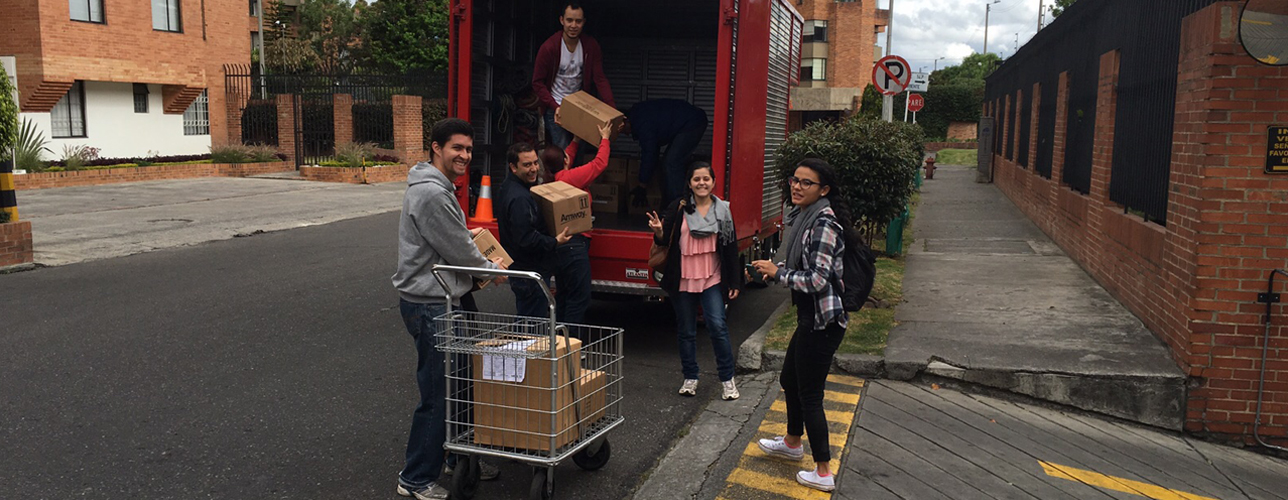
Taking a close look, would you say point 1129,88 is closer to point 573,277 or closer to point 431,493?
point 573,277

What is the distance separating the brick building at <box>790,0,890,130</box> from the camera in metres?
51.1

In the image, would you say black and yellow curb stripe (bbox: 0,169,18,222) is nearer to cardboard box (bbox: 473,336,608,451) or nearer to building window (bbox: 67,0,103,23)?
cardboard box (bbox: 473,336,608,451)

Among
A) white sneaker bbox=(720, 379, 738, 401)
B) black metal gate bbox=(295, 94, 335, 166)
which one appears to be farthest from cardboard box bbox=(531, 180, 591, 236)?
black metal gate bbox=(295, 94, 335, 166)

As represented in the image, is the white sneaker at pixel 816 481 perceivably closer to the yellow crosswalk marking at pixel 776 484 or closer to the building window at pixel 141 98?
the yellow crosswalk marking at pixel 776 484

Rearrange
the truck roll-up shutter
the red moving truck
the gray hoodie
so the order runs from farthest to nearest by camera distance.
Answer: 1. the truck roll-up shutter
2. the red moving truck
3. the gray hoodie

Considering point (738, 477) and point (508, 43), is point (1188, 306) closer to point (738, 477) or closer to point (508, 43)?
point (738, 477)

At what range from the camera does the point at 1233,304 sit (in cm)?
583

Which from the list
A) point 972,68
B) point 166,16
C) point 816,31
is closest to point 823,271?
point 166,16

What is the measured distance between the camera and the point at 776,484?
4.72 metres

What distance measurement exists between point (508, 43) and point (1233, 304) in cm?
595

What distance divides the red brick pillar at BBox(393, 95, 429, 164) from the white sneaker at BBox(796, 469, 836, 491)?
24.5 metres

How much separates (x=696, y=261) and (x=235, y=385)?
320 centimetres

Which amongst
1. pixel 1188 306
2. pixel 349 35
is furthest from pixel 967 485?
pixel 349 35

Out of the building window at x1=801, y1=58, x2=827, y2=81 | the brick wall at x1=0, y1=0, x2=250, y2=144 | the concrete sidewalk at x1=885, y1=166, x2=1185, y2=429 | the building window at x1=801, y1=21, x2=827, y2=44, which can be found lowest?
the concrete sidewalk at x1=885, y1=166, x2=1185, y2=429
